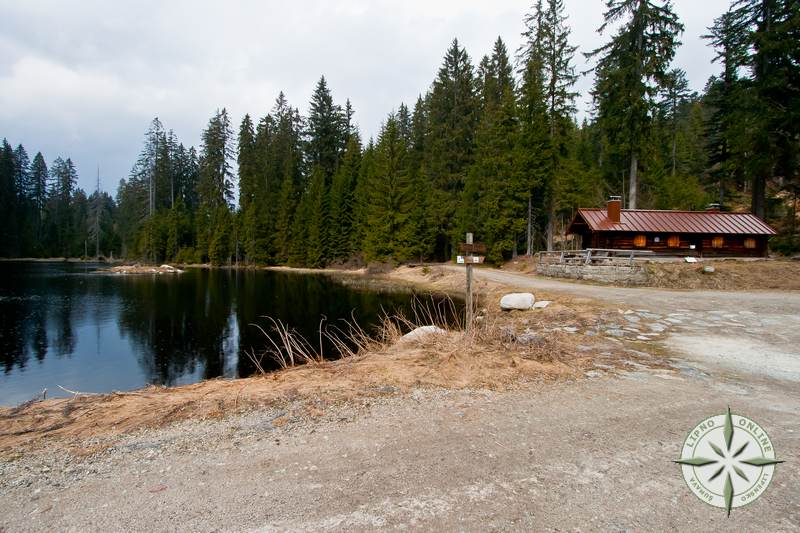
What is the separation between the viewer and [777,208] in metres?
29.5

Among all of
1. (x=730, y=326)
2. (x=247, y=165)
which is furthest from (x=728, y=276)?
(x=247, y=165)

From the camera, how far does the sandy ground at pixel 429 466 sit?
8.93 feet

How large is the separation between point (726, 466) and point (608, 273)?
1799 centimetres

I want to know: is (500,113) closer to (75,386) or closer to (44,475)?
(75,386)

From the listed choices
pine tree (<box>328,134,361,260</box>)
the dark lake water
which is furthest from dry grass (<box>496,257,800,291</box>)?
pine tree (<box>328,134,361,260</box>)

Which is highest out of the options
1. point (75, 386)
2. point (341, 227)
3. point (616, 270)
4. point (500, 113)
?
point (500, 113)

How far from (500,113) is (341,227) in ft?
79.1

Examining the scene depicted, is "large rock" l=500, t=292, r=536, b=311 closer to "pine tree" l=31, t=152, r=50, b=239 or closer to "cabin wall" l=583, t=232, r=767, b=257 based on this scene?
"cabin wall" l=583, t=232, r=767, b=257

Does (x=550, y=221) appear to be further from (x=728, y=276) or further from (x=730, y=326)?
(x=730, y=326)

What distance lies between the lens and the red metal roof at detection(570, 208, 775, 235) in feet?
72.5

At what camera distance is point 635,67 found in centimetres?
2406

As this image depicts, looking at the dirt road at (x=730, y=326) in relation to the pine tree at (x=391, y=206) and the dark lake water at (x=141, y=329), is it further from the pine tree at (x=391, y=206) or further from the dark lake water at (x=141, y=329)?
the pine tree at (x=391, y=206)

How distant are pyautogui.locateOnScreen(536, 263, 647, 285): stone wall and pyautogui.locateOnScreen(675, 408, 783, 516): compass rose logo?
17164 mm

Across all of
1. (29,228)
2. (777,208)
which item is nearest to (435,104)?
(777,208)
